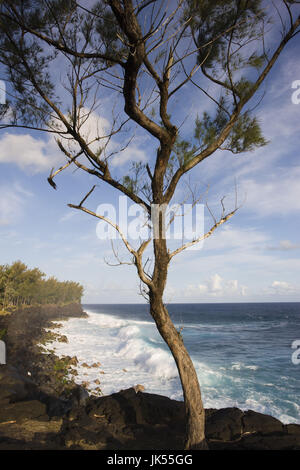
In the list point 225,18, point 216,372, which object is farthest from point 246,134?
point 216,372

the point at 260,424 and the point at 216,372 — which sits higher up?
the point at 260,424

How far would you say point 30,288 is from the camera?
50188 mm

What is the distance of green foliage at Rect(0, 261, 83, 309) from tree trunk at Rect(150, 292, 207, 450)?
100 ft

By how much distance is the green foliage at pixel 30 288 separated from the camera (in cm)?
3576

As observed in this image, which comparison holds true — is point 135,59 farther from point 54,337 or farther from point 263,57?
point 54,337

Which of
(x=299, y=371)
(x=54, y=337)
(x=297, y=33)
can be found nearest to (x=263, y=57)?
(x=297, y=33)

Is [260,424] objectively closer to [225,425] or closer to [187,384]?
[225,425]

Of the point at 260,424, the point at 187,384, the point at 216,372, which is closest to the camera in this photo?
the point at 187,384

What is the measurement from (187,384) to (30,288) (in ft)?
166

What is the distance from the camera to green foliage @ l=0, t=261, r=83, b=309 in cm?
3576

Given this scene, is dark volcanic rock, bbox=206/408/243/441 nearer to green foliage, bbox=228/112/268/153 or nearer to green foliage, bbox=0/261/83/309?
green foliage, bbox=228/112/268/153

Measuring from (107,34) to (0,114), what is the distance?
217 centimetres

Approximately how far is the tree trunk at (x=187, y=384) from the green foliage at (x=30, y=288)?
3049 cm
